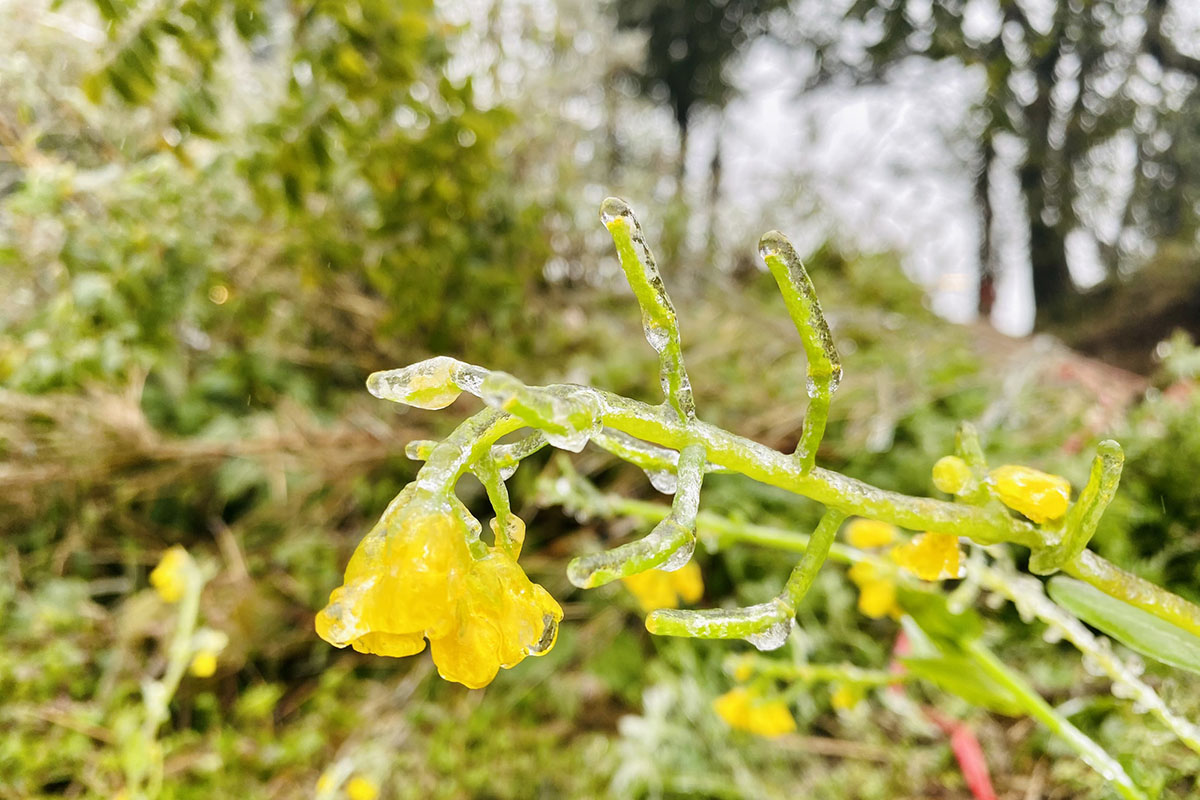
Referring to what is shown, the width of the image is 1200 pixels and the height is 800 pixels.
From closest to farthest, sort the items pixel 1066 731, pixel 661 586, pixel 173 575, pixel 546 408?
pixel 546 408
pixel 1066 731
pixel 661 586
pixel 173 575

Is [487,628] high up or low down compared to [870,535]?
up

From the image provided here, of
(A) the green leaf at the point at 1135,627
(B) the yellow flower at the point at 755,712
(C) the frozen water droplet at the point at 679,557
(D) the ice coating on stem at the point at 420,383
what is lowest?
(B) the yellow flower at the point at 755,712

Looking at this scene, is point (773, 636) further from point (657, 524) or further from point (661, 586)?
point (661, 586)

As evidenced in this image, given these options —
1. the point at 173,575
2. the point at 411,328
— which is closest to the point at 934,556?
the point at 173,575

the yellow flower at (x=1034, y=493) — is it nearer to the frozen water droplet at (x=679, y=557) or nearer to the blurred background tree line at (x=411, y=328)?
the frozen water droplet at (x=679, y=557)

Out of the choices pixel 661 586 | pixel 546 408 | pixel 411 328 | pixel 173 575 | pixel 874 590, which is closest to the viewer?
pixel 546 408

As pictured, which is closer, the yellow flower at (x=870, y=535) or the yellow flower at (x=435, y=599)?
the yellow flower at (x=435, y=599)

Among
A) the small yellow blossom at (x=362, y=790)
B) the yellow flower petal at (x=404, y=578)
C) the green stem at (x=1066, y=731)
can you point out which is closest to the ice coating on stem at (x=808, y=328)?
the yellow flower petal at (x=404, y=578)

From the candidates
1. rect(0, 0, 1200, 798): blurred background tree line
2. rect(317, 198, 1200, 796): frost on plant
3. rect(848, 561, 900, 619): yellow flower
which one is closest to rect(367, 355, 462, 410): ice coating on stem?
rect(317, 198, 1200, 796): frost on plant
